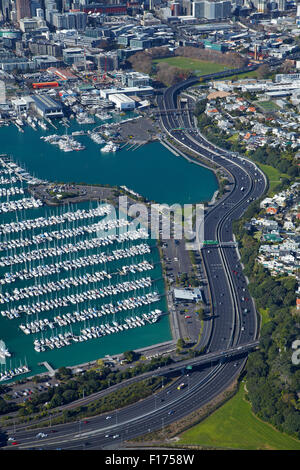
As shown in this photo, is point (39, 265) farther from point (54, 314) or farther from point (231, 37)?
point (231, 37)

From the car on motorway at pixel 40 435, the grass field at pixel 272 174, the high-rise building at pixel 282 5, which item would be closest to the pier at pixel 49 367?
the car on motorway at pixel 40 435

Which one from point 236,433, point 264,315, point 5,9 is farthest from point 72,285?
point 5,9

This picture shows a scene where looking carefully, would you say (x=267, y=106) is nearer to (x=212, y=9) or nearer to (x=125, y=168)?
(x=125, y=168)

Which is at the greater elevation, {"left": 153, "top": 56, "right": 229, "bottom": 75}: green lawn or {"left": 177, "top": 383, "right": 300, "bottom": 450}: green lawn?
{"left": 153, "top": 56, "right": 229, "bottom": 75}: green lawn

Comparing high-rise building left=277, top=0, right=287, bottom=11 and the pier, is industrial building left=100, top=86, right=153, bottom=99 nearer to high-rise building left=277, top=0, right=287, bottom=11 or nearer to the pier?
high-rise building left=277, top=0, right=287, bottom=11

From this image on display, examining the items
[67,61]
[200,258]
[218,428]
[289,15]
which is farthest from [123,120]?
[289,15]

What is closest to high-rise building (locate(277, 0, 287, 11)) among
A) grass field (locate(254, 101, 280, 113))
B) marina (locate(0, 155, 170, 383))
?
grass field (locate(254, 101, 280, 113))
